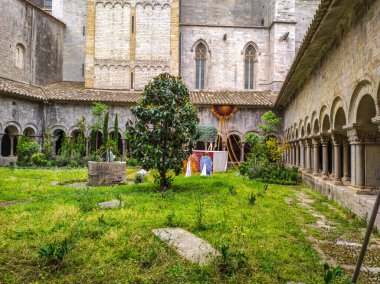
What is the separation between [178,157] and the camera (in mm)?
10297

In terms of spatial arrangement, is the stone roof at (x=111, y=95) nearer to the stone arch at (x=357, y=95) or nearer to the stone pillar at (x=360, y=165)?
the stone arch at (x=357, y=95)

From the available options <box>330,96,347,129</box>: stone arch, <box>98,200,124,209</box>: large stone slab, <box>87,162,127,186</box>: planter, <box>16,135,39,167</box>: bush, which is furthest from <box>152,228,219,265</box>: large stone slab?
<box>16,135,39,167</box>: bush

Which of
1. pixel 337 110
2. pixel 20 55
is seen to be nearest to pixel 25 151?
pixel 20 55

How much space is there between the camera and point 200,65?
85.4 ft

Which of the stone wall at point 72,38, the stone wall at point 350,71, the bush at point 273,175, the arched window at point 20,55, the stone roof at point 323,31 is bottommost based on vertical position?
the bush at point 273,175

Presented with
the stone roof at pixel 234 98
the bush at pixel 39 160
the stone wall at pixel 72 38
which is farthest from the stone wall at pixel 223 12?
the bush at pixel 39 160

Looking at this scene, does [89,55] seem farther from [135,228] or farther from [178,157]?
[135,228]

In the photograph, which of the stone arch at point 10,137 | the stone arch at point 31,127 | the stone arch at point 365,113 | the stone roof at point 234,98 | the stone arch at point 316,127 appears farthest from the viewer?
the stone roof at point 234,98

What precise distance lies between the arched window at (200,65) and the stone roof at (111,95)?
1.35m

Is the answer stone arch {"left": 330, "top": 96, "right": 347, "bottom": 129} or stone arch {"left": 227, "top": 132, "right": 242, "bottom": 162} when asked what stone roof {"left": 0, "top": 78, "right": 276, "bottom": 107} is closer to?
stone arch {"left": 227, "top": 132, "right": 242, "bottom": 162}

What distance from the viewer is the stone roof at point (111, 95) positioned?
21734mm

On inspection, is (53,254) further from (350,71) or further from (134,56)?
(134,56)

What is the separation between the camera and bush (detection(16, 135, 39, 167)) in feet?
62.6

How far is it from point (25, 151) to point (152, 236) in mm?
16422
